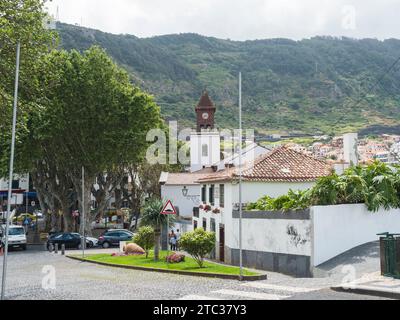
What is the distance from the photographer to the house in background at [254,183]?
28750 millimetres

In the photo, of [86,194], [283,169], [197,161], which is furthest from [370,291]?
[197,161]

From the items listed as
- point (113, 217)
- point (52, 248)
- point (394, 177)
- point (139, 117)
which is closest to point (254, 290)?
point (394, 177)

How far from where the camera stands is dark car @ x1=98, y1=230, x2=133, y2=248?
44.2m

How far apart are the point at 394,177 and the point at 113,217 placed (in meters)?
58.7

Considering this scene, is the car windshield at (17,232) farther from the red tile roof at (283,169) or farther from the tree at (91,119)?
the red tile roof at (283,169)

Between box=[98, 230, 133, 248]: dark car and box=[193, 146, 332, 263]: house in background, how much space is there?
1305cm

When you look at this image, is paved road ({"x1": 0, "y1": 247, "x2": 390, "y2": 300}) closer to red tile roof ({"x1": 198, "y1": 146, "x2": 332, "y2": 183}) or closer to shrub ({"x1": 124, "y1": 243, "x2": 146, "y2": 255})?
shrub ({"x1": 124, "y1": 243, "x2": 146, "y2": 255})

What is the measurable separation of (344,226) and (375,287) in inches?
300

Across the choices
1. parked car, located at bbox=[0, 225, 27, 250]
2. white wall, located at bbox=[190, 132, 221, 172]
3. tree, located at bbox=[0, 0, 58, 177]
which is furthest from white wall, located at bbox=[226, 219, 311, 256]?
white wall, located at bbox=[190, 132, 221, 172]

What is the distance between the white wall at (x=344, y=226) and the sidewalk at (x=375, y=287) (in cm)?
498

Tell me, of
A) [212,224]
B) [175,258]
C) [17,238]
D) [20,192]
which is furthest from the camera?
[20,192]

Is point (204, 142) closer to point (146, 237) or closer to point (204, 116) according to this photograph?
point (204, 116)

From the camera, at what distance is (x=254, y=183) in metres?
28.9
